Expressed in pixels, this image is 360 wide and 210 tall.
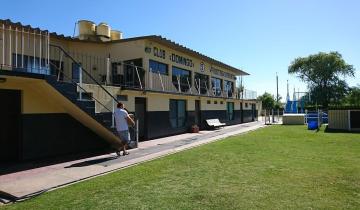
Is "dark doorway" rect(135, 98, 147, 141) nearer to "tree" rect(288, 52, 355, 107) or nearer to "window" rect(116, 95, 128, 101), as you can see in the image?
"window" rect(116, 95, 128, 101)

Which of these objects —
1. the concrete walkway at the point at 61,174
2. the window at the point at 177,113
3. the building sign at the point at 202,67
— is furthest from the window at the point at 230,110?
the concrete walkway at the point at 61,174

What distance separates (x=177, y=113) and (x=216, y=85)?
962 cm

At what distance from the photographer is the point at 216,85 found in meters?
30.2

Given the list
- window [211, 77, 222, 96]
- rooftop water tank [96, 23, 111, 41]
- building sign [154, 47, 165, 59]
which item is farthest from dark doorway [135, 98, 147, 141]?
window [211, 77, 222, 96]

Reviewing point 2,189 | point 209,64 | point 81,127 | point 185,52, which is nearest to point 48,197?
point 2,189

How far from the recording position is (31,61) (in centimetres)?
1336

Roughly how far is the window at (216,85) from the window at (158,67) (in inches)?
349

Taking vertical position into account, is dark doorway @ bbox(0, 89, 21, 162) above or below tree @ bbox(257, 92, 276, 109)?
below

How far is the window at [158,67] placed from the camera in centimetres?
1888

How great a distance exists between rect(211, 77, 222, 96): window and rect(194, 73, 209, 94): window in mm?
1358

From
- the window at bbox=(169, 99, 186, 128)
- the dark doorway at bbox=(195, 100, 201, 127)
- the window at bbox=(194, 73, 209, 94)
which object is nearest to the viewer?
the window at bbox=(169, 99, 186, 128)

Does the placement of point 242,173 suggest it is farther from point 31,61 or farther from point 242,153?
point 31,61

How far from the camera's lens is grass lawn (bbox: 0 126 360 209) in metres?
5.86

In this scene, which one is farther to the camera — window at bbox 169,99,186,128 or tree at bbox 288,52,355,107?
tree at bbox 288,52,355,107
